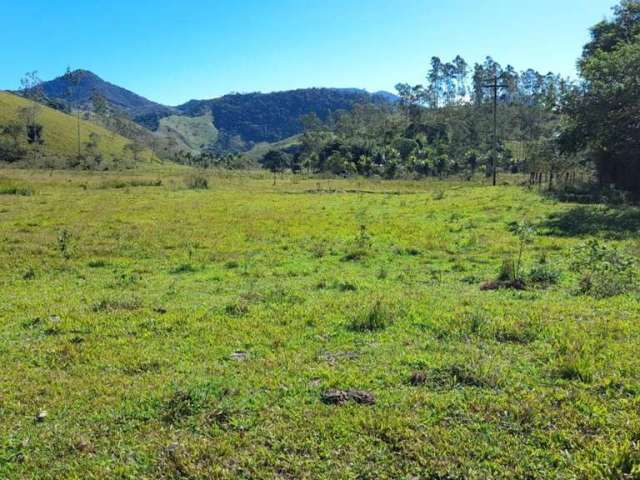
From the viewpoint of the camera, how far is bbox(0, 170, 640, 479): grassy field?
4.71 metres

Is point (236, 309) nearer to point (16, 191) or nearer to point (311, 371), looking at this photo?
point (311, 371)

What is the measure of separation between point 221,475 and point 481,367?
3547 millimetres

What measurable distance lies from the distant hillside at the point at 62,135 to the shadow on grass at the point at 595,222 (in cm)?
10972

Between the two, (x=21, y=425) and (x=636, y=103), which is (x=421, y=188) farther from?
(x=21, y=425)

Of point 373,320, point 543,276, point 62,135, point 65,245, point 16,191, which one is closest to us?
point 373,320

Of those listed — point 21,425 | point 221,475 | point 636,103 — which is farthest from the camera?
point 636,103

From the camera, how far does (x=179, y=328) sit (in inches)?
338

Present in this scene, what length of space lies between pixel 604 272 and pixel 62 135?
143 m

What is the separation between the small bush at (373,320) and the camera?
8289 mm

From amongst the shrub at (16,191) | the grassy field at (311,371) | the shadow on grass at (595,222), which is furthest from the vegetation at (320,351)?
the shrub at (16,191)

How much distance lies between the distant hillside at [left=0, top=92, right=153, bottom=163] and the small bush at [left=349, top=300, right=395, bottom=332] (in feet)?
387

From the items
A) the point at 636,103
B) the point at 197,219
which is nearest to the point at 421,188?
the point at 636,103

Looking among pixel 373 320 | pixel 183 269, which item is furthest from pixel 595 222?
pixel 183 269

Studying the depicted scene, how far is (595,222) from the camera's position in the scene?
21.6m
